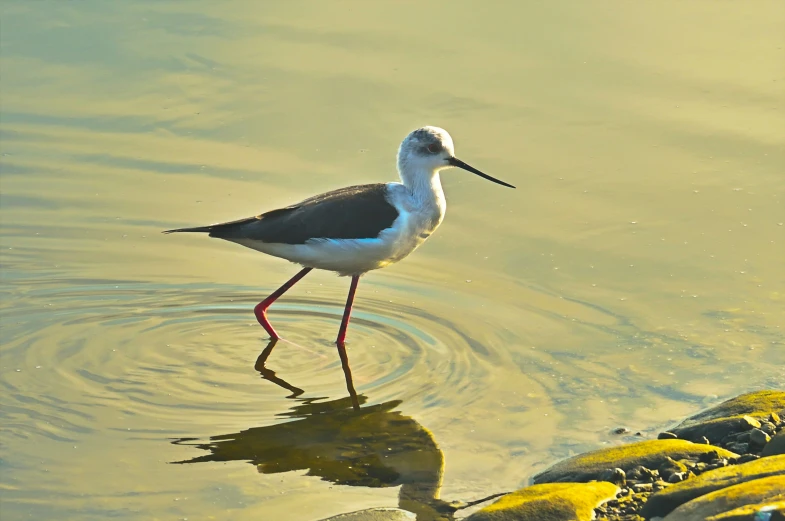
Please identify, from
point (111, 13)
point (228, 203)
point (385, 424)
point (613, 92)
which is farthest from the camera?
point (111, 13)

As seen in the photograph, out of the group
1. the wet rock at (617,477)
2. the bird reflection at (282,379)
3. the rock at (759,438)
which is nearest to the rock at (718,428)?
the rock at (759,438)

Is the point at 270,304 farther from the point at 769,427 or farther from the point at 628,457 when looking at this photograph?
the point at 769,427

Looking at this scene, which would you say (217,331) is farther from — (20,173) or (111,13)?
(111,13)

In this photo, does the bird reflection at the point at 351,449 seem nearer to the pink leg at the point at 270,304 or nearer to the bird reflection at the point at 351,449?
the bird reflection at the point at 351,449

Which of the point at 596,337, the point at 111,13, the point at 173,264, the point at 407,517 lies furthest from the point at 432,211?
the point at 111,13

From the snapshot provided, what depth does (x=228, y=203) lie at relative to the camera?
34.0 ft

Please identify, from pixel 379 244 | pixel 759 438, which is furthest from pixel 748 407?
pixel 379 244

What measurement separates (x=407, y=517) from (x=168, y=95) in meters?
7.16

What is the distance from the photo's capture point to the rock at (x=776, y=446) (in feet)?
19.2

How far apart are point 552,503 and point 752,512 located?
1.10 m

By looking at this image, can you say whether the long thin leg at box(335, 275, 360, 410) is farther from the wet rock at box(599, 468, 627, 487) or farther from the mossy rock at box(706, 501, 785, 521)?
the mossy rock at box(706, 501, 785, 521)

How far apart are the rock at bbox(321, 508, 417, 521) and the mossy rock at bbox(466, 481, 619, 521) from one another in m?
0.40

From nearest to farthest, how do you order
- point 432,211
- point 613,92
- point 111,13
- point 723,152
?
point 432,211 < point 723,152 < point 613,92 < point 111,13

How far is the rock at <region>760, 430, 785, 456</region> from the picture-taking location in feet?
19.2
